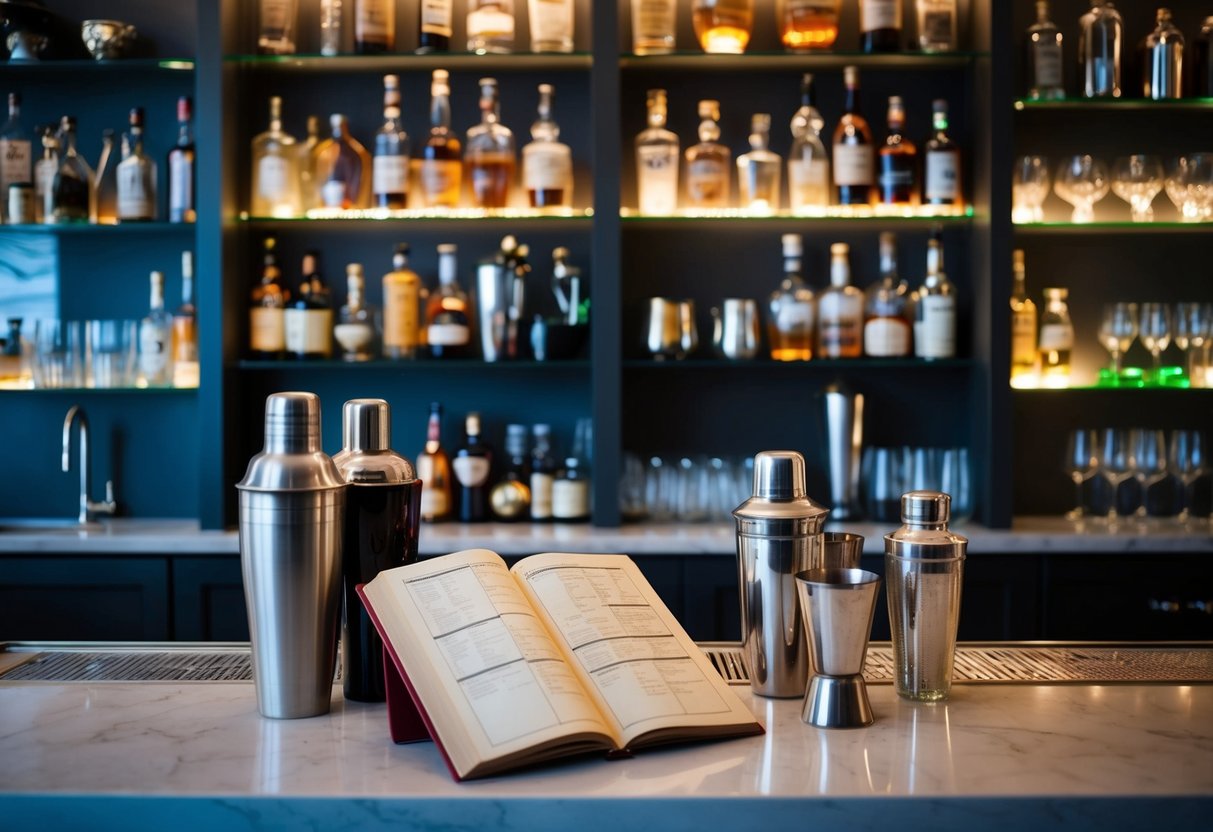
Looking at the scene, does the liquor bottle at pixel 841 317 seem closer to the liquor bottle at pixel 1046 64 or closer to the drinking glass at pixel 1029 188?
the drinking glass at pixel 1029 188

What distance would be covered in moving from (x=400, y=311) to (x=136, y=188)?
2.43 feet

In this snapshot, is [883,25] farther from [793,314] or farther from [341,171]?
[341,171]

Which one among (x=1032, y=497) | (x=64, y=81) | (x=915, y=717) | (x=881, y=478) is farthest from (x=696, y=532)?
(x=64, y=81)

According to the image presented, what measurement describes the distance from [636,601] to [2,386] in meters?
2.46

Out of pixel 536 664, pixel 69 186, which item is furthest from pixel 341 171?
pixel 536 664

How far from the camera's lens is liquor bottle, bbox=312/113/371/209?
10.0 ft

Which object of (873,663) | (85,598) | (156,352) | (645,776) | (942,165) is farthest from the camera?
(156,352)

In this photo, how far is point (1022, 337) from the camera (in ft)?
9.96

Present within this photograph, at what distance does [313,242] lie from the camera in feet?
10.6

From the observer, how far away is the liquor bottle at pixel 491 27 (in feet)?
9.96

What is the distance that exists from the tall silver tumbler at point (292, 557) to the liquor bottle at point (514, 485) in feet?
6.13

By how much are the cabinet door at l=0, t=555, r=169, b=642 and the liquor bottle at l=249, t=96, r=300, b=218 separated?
3.07 ft

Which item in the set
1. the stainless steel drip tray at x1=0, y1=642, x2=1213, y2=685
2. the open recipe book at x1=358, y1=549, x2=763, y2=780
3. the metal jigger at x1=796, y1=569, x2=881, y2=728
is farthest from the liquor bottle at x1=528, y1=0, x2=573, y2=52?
the metal jigger at x1=796, y1=569, x2=881, y2=728

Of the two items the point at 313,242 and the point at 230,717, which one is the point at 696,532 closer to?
the point at 313,242
